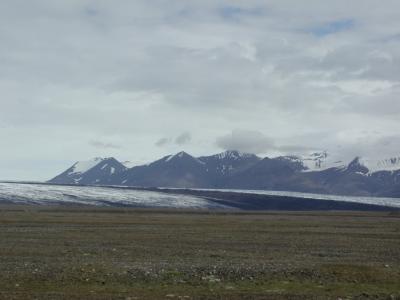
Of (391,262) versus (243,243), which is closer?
(391,262)

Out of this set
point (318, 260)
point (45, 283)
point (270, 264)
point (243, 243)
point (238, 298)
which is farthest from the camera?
point (243, 243)

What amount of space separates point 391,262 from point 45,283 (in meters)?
18.3

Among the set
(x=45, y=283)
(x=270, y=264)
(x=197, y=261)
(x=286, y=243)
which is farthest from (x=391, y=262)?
(x=45, y=283)

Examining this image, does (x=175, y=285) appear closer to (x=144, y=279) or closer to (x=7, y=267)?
(x=144, y=279)

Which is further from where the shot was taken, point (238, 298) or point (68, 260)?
point (68, 260)

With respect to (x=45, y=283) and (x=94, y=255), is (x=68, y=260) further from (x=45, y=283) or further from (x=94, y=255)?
(x=45, y=283)

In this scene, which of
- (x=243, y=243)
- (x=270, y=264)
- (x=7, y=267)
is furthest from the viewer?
(x=243, y=243)

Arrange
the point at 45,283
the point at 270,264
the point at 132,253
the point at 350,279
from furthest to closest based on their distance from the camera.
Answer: the point at 132,253 → the point at 270,264 → the point at 350,279 → the point at 45,283

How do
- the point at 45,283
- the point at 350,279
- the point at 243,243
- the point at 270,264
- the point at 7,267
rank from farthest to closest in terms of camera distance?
the point at 243,243
the point at 270,264
the point at 7,267
the point at 350,279
the point at 45,283

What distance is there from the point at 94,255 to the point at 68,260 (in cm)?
317

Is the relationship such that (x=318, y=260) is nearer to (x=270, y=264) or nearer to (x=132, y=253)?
(x=270, y=264)

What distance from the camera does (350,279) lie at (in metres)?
24.1

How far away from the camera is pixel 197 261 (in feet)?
99.3

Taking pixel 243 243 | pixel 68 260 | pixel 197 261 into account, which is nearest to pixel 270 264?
pixel 197 261
